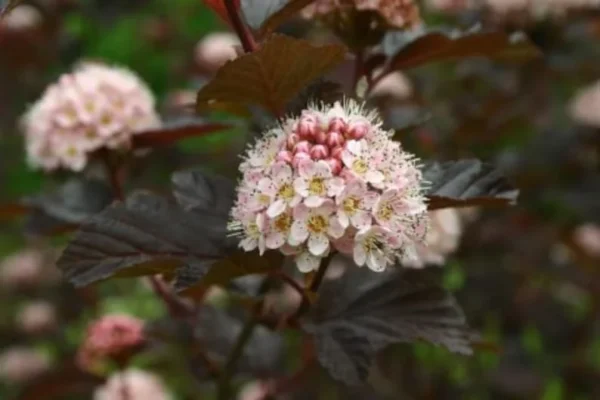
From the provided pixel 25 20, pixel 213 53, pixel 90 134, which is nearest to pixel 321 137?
pixel 90 134

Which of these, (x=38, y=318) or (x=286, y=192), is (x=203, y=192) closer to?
(x=286, y=192)

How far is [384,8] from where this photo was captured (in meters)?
0.97

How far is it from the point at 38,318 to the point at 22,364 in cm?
11

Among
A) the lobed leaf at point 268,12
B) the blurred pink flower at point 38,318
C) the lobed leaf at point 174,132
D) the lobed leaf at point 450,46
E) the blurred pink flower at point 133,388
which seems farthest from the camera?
the blurred pink flower at point 38,318

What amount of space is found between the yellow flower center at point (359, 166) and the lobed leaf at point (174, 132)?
1.00ft

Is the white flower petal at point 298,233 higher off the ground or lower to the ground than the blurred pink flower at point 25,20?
lower

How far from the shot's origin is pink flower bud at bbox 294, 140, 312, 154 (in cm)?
79

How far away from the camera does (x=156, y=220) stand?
0.93 metres

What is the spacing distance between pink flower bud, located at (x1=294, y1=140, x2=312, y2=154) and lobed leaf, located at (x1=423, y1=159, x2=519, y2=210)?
14cm

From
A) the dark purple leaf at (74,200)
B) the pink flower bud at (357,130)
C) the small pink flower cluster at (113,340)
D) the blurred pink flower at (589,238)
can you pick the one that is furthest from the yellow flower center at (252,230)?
the blurred pink flower at (589,238)

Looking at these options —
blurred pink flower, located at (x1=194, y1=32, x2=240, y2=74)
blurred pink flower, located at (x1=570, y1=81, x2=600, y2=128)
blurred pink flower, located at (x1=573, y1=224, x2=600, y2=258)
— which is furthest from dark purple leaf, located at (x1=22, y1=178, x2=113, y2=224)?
blurred pink flower, located at (x1=573, y1=224, x2=600, y2=258)

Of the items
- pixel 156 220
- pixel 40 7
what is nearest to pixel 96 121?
pixel 156 220

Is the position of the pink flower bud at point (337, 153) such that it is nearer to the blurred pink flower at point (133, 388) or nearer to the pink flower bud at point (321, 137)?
the pink flower bud at point (321, 137)

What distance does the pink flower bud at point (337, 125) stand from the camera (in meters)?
0.81
